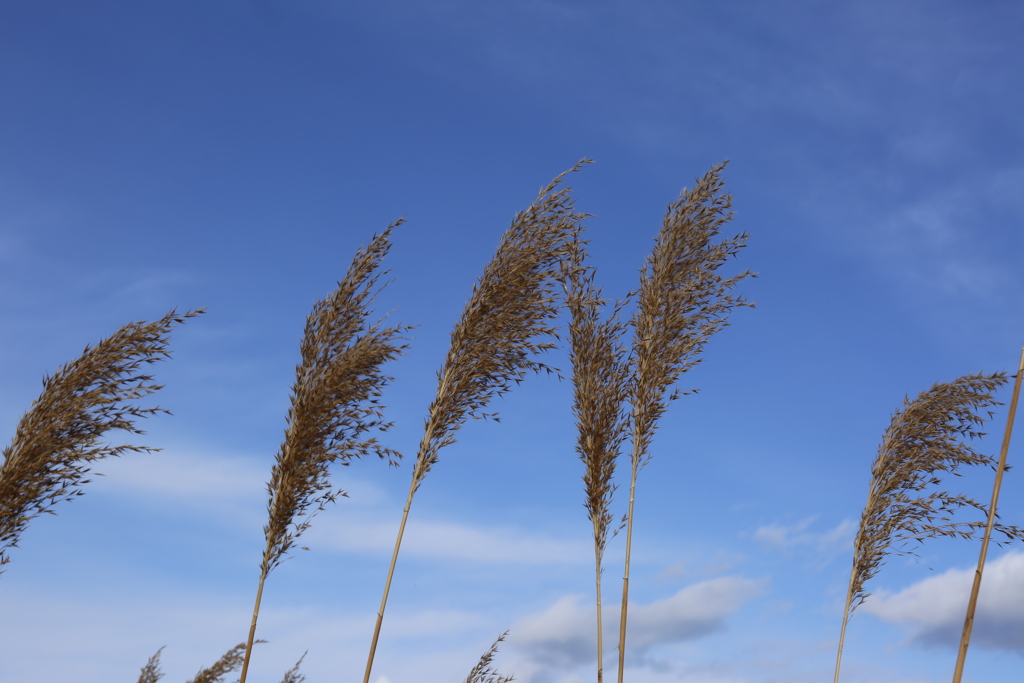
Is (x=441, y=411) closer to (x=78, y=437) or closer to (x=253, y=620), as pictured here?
(x=253, y=620)

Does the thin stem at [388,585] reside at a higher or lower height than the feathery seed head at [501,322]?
lower

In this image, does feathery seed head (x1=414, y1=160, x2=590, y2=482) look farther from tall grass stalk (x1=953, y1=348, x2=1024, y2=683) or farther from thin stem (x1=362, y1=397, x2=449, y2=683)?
tall grass stalk (x1=953, y1=348, x2=1024, y2=683)

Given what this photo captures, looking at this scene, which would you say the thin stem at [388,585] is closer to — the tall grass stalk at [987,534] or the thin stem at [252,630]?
the thin stem at [252,630]

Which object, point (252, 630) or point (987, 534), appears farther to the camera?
point (252, 630)

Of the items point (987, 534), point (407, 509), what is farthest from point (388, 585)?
point (987, 534)

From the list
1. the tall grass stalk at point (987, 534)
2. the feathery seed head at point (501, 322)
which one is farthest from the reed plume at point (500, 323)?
the tall grass stalk at point (987, 534)

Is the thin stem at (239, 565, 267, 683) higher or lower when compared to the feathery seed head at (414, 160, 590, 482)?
lower

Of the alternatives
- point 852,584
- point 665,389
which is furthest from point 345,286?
point 852,584

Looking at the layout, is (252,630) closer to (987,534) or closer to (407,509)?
(407,509)

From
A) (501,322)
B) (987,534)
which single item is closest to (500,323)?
(501,322)

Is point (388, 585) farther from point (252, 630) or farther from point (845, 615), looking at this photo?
point (845, 615)

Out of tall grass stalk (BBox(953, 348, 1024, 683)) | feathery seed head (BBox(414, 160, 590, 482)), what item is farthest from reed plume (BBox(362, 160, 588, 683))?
tall grass stalk (BBox(953, 348, 1024, 683))

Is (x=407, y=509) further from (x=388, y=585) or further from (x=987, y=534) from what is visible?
(x=987, y=534)

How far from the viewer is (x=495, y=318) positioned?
693 cm
